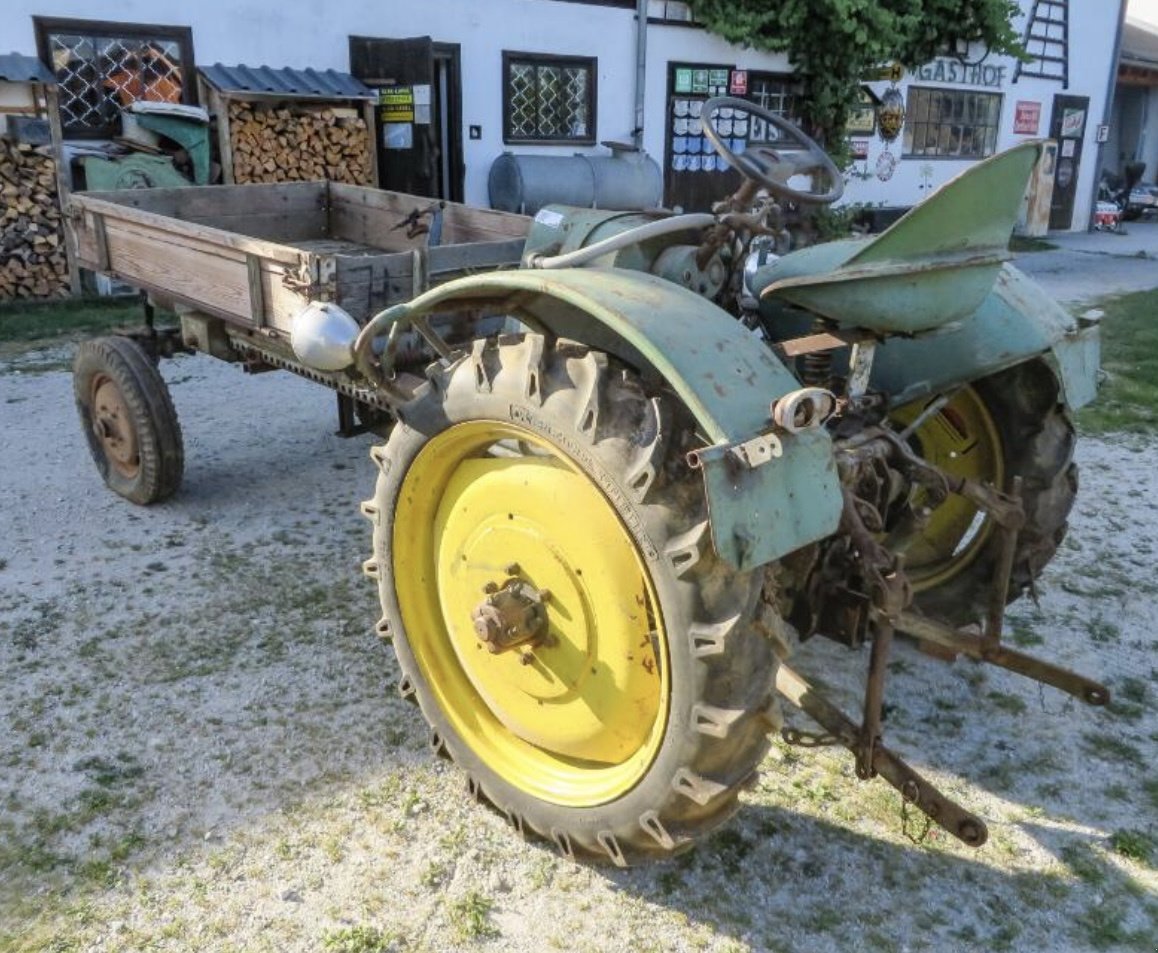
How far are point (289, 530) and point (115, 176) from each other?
17.1ft

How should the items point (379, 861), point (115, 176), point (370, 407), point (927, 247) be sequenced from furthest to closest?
point (115, 176) → point (370, 407) → point (379, 861) → point (927, 247)

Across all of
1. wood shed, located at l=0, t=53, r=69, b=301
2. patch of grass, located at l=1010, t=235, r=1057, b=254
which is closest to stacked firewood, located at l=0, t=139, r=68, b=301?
wood shed, located at l=0, t=53, r=69, b=301

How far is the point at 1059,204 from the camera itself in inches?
635

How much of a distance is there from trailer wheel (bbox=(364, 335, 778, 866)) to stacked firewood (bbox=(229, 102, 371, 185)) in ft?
23.2

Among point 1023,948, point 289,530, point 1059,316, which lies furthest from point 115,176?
point 1023,948

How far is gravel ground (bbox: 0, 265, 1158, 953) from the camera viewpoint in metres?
2.05

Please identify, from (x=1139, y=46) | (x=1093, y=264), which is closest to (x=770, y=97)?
(x=1093, y=264)

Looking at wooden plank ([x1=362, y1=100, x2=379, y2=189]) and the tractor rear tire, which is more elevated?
wooden plank ([x1=362, y1=100, x2=379, y2=189])

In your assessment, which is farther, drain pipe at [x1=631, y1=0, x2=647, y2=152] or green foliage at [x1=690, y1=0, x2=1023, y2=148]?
green foliage at [x1=690, y1=0, x2=1023, y2=148]

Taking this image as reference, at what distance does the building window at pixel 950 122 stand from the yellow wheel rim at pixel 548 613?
13.1m

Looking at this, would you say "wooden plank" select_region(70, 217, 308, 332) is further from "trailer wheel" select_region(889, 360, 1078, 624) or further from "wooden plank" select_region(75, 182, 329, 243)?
"trailer wheel" select_region(889, 360, 1078, 624)

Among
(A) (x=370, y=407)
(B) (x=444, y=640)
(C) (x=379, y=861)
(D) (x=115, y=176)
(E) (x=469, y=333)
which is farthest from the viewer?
(D) (x=115, y=176)

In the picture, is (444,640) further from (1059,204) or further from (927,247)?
(1059,204)

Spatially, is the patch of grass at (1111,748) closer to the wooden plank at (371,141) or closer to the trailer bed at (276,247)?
the trailer bed at (276,247)
